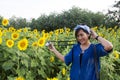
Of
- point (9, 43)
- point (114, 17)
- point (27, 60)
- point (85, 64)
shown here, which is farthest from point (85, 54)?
point (114, 17)

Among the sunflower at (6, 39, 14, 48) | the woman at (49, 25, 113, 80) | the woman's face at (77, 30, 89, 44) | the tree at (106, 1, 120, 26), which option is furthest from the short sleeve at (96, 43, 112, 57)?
A: the tree at (106, 1, 120, 26)

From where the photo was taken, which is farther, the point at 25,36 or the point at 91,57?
the point at 25,36

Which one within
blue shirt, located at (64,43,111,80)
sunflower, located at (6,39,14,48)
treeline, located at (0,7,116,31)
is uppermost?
treeline, located at (0,7,116,31)

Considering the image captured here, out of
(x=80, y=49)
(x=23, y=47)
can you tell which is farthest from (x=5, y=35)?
(x=80, y=49)

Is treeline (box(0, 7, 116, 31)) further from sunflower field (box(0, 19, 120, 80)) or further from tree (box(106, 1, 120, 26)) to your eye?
sunflower field (box(0, 19, 120, 80))

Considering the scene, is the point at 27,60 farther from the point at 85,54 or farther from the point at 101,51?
the point at 101,51

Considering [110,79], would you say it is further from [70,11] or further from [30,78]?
[70,11]

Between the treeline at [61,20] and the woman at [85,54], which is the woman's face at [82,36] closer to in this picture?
the woman at [85,54]

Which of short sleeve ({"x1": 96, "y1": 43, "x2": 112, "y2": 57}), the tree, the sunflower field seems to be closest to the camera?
short sleeve ({"x1": 96, "y1": 43, "x2": 112, "y2": 57})

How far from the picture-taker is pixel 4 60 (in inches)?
200

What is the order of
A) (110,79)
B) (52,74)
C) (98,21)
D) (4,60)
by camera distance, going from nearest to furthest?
1. (4,60)
2. (52,74)
3. (110,79)
4. (98,21)

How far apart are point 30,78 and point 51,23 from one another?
25291mm

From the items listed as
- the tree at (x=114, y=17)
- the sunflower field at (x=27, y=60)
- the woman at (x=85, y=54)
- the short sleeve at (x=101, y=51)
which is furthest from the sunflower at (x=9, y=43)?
the tree at (x=114, y=17)

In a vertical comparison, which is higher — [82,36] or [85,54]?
[82,36]
